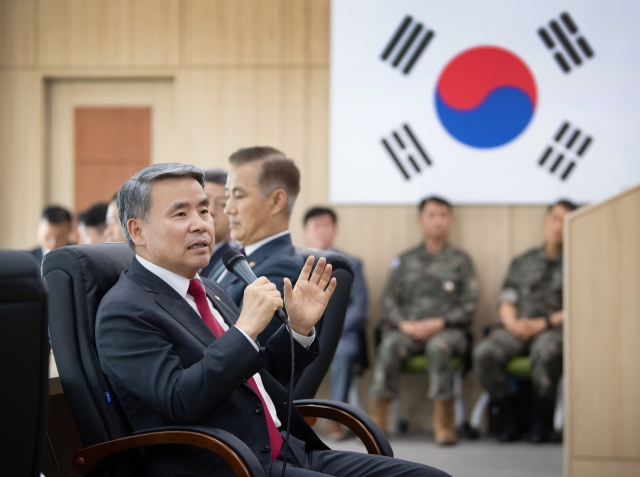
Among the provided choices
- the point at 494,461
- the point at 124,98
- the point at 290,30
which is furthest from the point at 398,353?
the point at 124,98

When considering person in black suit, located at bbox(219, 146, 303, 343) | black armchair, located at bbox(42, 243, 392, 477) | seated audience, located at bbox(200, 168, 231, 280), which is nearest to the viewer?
black armchair, located at bbox(42, 243, 392, 477)

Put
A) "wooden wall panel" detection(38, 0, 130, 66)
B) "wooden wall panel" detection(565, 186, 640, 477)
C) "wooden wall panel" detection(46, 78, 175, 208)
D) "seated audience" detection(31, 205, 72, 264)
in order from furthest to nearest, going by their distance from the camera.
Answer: "wooden wall panel" detection(46, 78, 175, 208), "wooden wall panel" detection(38, 0, 130, 66), "seated audience" detection(31, 205, 72, 264), "wooden wall panel" detection(565, 186, 640, 477)

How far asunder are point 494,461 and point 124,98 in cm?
375

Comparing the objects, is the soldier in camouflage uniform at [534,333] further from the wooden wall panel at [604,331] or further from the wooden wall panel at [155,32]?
the wooden wall panel at [155,32]

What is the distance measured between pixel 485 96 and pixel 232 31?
1895mm

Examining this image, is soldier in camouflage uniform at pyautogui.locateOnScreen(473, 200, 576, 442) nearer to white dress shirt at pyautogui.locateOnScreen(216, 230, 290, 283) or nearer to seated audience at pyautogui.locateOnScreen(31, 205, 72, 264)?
white dress shirt at pyautogui.locateOnScreen(216, 230, 290, 283)

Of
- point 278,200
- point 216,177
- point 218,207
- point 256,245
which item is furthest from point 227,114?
point 256,245

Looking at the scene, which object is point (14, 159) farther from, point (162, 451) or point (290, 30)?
point (162, 451)

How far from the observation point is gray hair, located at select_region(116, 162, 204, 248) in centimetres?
199

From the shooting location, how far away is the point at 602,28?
5.40m

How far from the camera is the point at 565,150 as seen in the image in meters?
5.41

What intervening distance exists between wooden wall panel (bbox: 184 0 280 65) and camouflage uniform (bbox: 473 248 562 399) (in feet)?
7.68

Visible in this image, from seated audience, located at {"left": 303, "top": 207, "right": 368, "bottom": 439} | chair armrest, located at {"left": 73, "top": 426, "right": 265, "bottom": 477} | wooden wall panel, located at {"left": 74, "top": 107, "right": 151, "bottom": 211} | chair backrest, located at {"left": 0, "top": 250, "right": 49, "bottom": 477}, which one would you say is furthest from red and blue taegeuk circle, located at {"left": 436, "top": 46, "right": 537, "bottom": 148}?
chair backrest, located at {"left": 0, "top": 250, "right": 49, "bottom": 477}

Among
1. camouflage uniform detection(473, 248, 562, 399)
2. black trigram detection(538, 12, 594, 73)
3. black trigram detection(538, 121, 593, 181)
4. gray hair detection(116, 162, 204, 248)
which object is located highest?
black trigram detection(538, 12, 594, 73)
